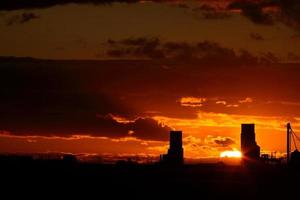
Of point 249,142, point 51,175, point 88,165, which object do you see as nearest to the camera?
point 51,175

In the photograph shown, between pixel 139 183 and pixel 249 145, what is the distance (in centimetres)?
4081

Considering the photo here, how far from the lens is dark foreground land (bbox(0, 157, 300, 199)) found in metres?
93.6

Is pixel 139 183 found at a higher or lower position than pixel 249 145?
lower

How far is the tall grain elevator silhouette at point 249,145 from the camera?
440ft

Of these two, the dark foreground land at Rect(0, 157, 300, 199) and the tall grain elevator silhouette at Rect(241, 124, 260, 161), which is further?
the tall grain elevator silhouette at Rect(241, 124, 260, 161)

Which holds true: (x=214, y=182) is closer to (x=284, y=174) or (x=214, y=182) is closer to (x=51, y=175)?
(x=284, y=174)

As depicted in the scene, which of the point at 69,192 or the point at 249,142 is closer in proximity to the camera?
the point at 69,192

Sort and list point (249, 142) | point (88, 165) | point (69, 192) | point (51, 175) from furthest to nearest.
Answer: point (249, 142), point (88, 165), point (51, 175), point (69, 192)

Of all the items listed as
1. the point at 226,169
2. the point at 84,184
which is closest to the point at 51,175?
the point at 84,184

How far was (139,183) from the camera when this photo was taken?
3895 inches

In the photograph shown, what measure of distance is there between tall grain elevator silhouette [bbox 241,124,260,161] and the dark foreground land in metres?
18.1

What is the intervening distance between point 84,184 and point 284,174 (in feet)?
90.5

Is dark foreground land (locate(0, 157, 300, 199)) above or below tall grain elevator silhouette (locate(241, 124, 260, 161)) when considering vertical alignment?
below

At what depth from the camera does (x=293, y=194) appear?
98.1 meters
